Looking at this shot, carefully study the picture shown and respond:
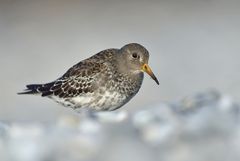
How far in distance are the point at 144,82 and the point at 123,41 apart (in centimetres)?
295

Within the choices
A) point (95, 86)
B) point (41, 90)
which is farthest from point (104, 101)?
point (41, 90)

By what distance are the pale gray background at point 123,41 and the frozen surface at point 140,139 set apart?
22.1 feet

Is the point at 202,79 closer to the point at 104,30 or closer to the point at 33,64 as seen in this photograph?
the point at 33,64

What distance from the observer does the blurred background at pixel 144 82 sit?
354cm

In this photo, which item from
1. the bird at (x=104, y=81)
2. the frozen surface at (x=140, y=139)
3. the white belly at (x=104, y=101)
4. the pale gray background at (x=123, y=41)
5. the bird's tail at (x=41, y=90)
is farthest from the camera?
the pale gray background at (x=123, y=41)

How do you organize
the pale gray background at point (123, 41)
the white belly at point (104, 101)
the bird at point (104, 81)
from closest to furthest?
the white belly at point (104, 101) < the bird at point (104, 81) < the pale gray background at point (123, 41)

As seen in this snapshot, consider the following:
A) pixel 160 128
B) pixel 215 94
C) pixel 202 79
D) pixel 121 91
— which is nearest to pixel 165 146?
pixel 160 128

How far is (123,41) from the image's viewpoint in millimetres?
15617

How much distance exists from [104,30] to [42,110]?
623 cm

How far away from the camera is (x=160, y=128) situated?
3537mm

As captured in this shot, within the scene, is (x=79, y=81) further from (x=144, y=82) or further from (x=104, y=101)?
(x=144, y=82)

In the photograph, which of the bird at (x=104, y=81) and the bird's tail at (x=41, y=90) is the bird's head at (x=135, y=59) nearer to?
the bird at (x=104, y=81)

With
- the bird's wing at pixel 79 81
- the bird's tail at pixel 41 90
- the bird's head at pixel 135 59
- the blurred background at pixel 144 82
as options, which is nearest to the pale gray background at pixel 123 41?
→ the blurred background at pixel 144 82

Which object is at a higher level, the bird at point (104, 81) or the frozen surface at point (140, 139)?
the bird at point (104, 81)
